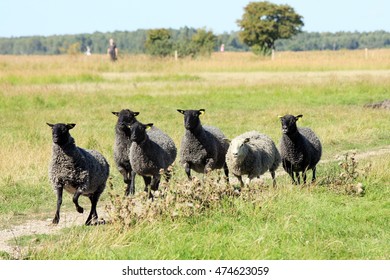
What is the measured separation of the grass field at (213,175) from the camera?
9055mm

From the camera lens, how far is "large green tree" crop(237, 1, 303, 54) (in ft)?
245

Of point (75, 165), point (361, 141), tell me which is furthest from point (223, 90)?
point (75, 165)

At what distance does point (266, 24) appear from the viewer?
74562 millimetres

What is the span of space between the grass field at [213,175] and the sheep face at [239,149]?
0.52 m

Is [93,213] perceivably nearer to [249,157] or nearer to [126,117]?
[126,117]

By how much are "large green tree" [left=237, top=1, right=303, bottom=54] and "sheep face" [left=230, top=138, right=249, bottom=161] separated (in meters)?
60.3

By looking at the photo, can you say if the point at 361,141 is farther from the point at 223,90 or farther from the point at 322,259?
the point at 223,90

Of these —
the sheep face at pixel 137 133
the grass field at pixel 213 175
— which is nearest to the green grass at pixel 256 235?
the grass field at pixel 213 175

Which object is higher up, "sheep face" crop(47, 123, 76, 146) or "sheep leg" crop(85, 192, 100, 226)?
"sheep face" crop(47, 123, 76, 146)

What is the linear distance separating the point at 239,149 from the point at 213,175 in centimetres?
65

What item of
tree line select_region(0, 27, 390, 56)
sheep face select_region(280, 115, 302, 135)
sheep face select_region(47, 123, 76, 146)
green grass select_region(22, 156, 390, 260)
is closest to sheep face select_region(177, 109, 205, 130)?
sheep face select_region(280, 115, 302, 135)

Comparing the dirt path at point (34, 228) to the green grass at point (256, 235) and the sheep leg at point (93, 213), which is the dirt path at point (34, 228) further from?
the green grass at point (256, 235)

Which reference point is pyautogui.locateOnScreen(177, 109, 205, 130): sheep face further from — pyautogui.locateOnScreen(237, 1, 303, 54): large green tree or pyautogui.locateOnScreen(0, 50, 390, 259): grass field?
pyautogui.locateOnScreen(237, 1, 303, 54): large green tree

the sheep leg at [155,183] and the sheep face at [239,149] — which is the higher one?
the sheep face at [239,149]
